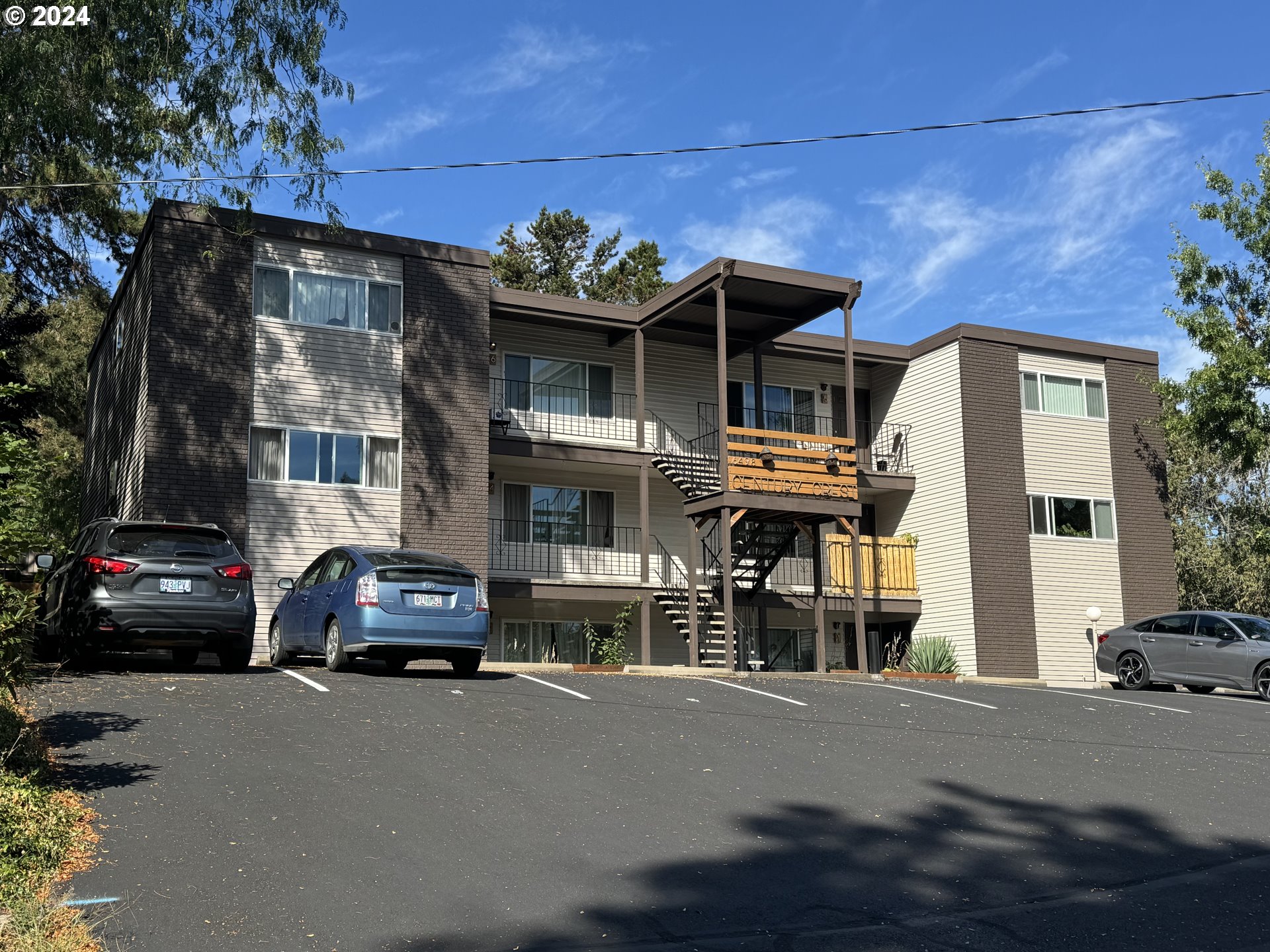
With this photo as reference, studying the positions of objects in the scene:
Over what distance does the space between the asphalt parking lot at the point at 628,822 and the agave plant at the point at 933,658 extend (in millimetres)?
10299

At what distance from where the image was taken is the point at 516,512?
83.4 feet

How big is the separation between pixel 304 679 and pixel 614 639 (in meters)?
10.6

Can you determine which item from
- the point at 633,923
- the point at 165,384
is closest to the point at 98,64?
the point at 165,384

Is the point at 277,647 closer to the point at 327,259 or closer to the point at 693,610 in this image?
the point at 327,259

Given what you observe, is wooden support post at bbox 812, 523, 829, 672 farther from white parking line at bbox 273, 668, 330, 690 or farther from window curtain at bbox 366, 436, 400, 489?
white parking line at bbox 273, 668, 330, 690

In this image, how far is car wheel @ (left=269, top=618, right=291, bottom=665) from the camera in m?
16.7

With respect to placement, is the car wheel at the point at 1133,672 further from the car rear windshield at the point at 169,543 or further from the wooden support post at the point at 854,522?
the car rear windshield at the point at 169,543

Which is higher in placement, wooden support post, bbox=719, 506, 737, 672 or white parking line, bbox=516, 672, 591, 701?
wooden support post, bbox=719, 506, 737, 672

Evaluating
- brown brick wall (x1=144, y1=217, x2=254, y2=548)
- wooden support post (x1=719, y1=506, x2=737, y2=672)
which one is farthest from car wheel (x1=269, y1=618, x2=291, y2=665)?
wooden support post (x1=719, y1=506, x2=737, y2=672)

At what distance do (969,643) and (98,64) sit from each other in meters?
18.7

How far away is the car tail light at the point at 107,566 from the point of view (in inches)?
531

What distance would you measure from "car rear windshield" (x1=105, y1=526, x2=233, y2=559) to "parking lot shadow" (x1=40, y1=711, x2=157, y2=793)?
3234mm

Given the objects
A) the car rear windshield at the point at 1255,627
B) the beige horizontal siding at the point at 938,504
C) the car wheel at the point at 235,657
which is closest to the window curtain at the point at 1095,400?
the beige horizontal siding at the point at 938,504

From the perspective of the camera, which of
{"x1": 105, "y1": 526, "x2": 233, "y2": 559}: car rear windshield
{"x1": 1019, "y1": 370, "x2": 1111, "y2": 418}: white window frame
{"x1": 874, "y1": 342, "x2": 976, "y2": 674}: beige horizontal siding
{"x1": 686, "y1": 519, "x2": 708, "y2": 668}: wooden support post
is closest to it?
{"x1": 105, "y1": 526, "x2": 233, "y2": 559}: car rear windshield
